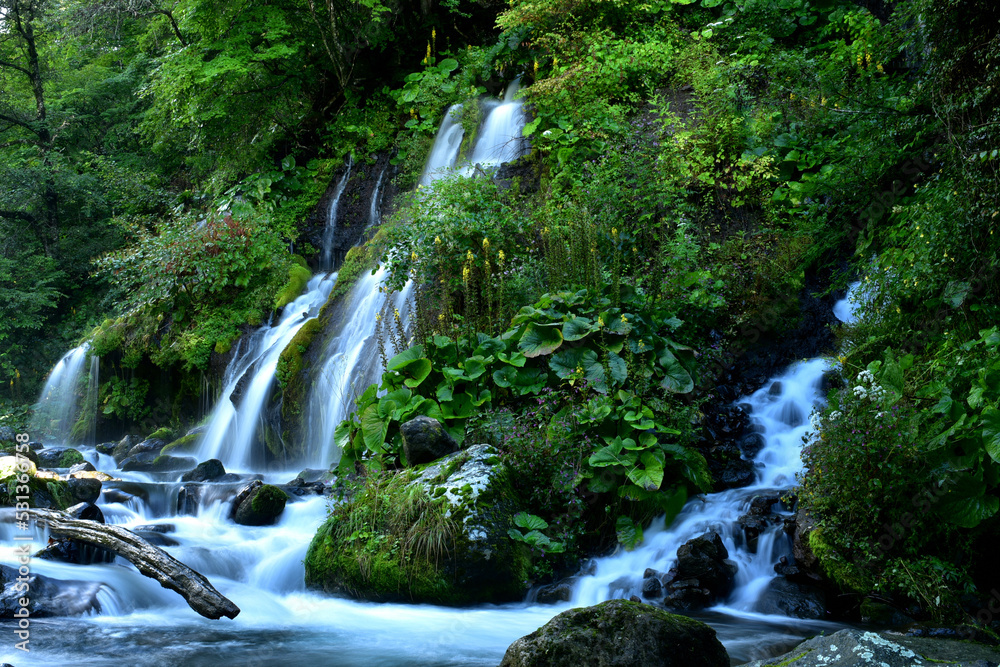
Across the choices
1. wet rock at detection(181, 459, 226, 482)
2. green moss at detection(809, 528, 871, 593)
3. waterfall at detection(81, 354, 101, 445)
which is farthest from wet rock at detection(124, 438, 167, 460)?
green moss at detection(809, 528, 871, 593)

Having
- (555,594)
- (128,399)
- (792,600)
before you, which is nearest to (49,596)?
(555,594)

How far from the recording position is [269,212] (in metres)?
12.3

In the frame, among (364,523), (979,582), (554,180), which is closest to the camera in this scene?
(979,582)

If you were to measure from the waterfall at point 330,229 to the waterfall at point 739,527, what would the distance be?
8316mm

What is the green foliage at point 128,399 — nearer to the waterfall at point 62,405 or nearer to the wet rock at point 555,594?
the waterfall at point 62,405

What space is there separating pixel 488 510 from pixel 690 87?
23.3 ft

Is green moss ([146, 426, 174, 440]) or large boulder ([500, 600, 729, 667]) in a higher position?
green moss ([146, 426, 174, 440])

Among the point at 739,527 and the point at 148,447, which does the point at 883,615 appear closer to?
the point at 739,527

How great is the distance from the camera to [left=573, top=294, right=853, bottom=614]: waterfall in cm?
493

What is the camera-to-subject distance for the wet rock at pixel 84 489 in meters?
7.06

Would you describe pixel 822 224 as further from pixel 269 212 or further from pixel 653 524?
pixel 269 212

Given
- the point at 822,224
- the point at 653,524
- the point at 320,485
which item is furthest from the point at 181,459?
the point at 822,224

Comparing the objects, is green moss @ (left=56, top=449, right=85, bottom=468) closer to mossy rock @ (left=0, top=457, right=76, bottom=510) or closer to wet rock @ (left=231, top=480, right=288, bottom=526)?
mossy rock @ (left=0, top=457, right=76, bottom=510)

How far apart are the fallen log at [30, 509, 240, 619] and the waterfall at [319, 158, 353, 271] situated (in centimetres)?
777
